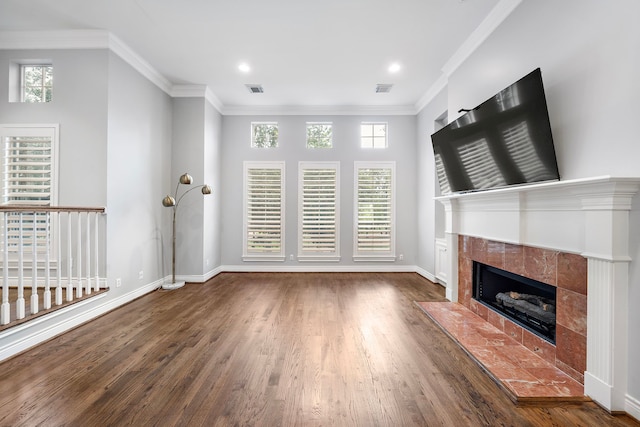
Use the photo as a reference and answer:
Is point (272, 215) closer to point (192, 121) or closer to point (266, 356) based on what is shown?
point (192, 121)

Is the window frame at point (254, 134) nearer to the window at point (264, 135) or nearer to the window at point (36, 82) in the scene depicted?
the window at point (264, 135)

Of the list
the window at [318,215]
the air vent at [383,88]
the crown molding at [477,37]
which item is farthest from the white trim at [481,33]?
the window at [318,215]

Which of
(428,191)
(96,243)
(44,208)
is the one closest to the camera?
(44,208)

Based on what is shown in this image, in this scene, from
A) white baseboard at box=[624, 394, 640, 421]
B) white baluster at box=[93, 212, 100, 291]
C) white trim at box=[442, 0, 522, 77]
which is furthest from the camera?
white baluster at box=[93, 212, 100, 291]

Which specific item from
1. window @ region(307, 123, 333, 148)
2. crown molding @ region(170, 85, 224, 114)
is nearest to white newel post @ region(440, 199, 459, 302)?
window @ region(307, 123, 333, 148)

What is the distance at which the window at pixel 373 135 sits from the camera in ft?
19.4

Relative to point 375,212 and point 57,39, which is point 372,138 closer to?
point 375,212

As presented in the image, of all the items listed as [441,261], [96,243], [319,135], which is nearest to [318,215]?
[319,135]

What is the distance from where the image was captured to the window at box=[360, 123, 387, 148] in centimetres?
593

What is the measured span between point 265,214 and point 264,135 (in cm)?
159

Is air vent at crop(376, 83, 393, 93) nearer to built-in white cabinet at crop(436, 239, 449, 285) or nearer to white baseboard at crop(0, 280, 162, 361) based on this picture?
built-in white cabinet at crop(436, 239, 449, 285)

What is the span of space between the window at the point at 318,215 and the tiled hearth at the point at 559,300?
313cm

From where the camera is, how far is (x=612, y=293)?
1741 millimetres

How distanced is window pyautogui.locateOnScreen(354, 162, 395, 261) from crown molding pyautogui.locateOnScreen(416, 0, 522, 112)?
179 centimetres
